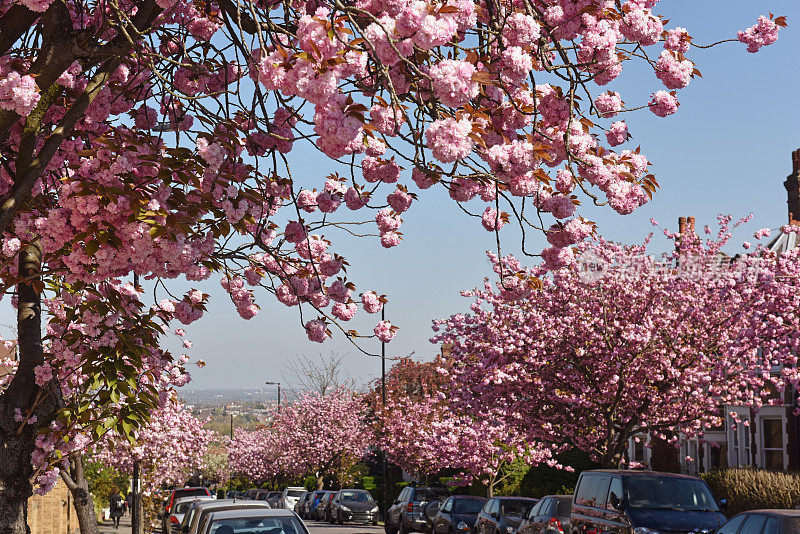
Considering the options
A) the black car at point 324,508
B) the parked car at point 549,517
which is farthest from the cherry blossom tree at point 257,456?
the parked car at point 549,517

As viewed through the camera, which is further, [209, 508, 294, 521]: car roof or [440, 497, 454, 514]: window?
[440, 497, 454, 514]: window

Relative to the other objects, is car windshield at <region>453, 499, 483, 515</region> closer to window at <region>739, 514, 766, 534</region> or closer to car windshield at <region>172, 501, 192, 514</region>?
car windshield at <region>172, 501, 192, 514</region>

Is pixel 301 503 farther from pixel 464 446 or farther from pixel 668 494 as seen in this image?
pixel 668 494

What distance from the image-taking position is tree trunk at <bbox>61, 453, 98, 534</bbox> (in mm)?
13094

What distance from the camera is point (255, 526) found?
36.4ft

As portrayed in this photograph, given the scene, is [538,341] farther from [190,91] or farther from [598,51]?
[598,51]

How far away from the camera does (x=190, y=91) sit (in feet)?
28.1

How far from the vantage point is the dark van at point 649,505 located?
14055 mm

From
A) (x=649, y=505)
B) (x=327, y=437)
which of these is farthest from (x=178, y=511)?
(x=327, y=437)

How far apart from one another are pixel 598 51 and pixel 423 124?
1426mm

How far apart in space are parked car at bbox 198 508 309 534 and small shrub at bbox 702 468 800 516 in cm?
1517

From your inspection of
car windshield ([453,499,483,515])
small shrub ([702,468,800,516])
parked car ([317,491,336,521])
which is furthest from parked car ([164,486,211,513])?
small shrub ([702,468,800,516])

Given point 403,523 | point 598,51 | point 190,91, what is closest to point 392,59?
point 598,51

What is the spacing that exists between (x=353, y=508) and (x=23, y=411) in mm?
35791
